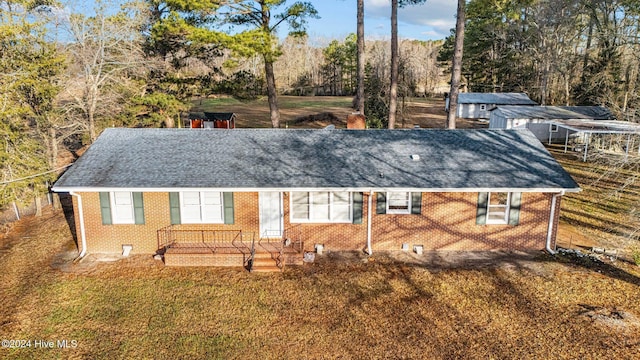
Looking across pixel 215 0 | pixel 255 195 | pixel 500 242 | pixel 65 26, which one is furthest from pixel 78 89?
pixel 500 242

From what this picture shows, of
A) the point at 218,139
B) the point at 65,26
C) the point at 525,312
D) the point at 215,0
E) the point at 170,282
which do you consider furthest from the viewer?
the point at 215,0

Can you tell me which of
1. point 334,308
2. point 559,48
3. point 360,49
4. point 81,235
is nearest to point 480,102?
point 559,48

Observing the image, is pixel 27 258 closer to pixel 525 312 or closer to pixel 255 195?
pixel 255 195

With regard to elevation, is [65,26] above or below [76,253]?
above

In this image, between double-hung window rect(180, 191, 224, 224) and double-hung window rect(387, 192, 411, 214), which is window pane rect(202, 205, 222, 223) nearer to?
double-hung window rect(180, 191, 224, 224)

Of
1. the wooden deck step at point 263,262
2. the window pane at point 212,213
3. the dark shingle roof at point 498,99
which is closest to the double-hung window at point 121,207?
the window pane at point 212,213

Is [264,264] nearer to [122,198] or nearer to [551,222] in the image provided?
[122,198]

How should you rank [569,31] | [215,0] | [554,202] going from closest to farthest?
[554,202] < [215,0] < [569,31]
